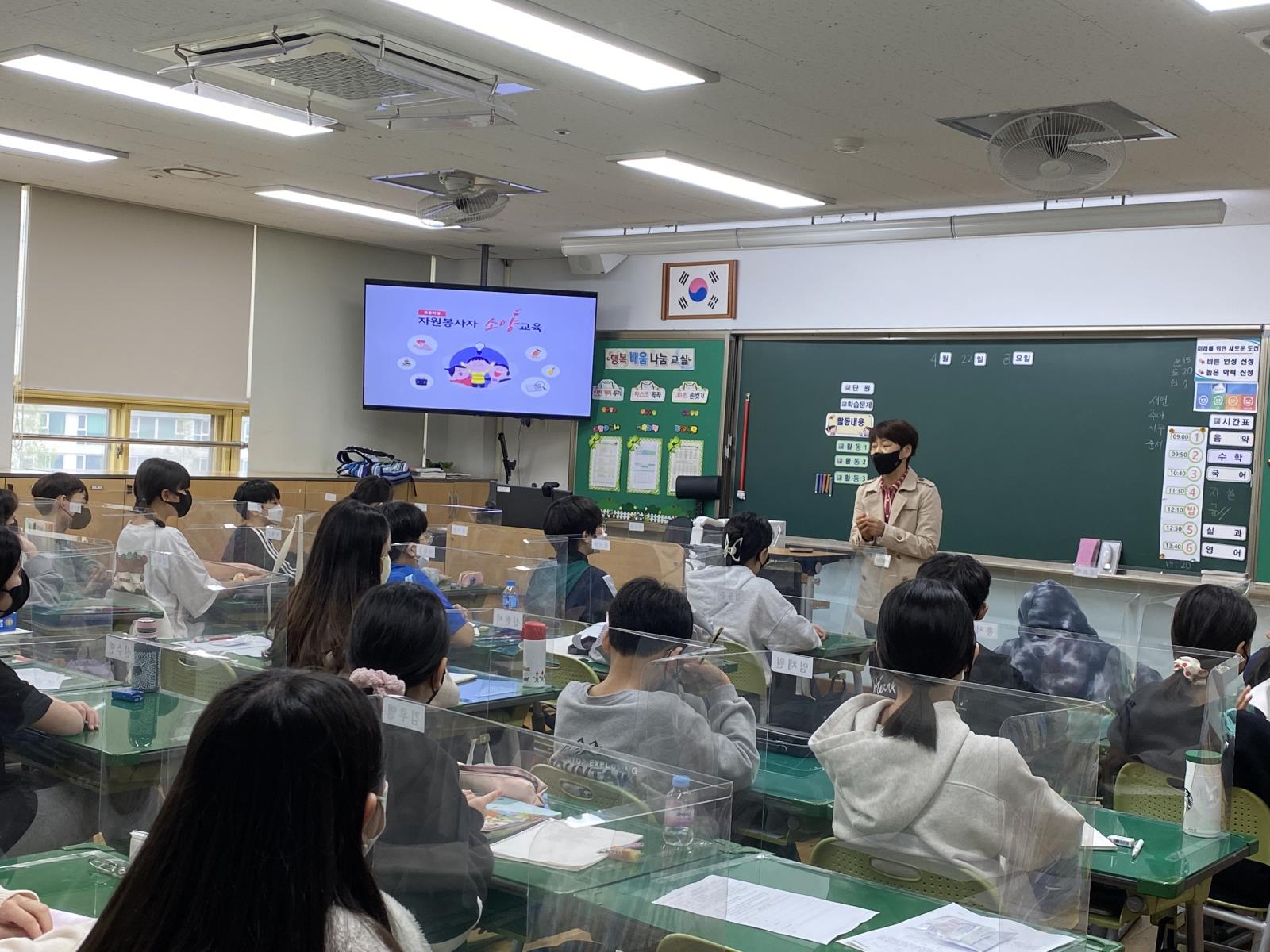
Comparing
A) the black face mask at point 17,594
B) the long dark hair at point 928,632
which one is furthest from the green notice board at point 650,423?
the long dark hair at point 928,632

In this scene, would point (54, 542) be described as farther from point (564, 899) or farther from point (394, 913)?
point (394, 913)

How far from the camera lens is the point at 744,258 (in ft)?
28.0

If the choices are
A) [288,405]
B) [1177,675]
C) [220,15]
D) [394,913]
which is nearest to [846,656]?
[1177,675]

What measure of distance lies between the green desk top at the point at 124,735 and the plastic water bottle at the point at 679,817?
103cm

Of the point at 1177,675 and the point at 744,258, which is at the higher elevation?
the point at 744,258

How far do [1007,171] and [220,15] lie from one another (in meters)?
2.92

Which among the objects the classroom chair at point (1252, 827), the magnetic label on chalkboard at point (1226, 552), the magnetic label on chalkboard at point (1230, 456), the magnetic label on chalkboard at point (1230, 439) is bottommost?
the classroom chair at point (1252, 827)

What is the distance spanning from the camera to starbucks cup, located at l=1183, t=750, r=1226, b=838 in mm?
2863

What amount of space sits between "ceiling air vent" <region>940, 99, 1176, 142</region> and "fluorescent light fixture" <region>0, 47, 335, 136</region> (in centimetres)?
263

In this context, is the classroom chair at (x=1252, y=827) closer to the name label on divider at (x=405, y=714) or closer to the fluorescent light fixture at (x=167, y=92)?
the name label on divider at (x=405, y=714)

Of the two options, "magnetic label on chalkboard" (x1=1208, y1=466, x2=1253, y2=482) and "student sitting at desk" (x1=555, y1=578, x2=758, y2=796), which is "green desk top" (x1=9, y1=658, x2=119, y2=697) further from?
"magnetic label on chalkboard" (x1=1208, y1=466, x2=1253, y2=482)

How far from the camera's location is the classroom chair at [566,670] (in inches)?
152

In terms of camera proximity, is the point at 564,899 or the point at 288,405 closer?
the point at 564,899

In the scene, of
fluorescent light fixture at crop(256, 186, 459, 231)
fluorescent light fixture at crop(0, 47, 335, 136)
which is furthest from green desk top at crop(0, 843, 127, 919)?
fluorescent light fixture at crop(256, 186, 459, 231)
